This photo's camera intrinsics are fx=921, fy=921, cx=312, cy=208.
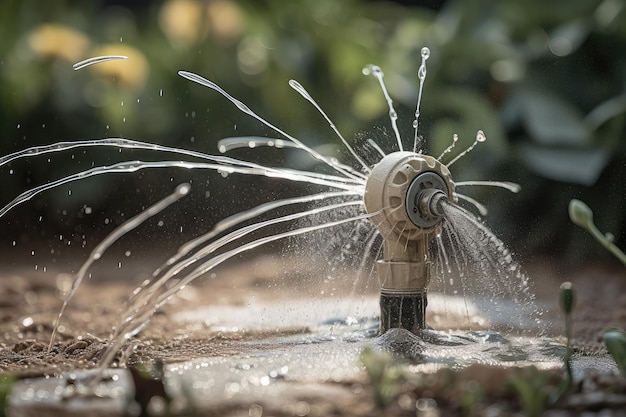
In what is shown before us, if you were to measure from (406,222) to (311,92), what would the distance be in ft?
7.72

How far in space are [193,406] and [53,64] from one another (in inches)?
132

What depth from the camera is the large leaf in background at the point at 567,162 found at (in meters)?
3.04

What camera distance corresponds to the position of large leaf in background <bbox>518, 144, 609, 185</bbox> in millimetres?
3037

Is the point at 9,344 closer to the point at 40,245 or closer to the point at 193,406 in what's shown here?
the point at 193,406

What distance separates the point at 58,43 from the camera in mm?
3768

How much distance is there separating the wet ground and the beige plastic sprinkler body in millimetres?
64

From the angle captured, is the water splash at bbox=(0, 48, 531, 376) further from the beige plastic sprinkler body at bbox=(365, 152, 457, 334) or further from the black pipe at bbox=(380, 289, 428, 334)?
the black pipe at bbox=(380, 289, 428, 334)

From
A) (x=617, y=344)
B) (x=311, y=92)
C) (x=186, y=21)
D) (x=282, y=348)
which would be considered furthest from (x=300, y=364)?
(x=186, y=21)

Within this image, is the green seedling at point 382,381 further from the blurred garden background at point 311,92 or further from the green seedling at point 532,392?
the blurred garden background at point 311,92

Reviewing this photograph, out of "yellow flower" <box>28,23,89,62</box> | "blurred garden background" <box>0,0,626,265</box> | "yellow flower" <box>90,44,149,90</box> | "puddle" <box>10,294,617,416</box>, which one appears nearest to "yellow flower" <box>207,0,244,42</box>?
"blurred garden background" <box>0,0,626,265</box>

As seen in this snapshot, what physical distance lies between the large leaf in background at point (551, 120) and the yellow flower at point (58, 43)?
1794 millimetres

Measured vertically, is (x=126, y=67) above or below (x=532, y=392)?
above

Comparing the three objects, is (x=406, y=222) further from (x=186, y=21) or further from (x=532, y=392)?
(x=186, y=21)

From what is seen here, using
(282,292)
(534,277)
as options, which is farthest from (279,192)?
(534,277)
